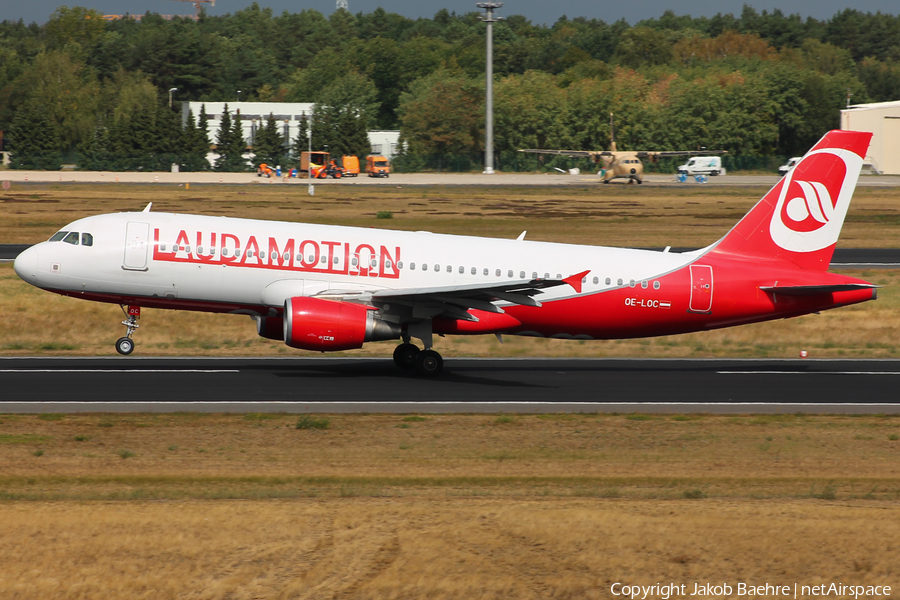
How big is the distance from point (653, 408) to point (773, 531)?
10.6 metres

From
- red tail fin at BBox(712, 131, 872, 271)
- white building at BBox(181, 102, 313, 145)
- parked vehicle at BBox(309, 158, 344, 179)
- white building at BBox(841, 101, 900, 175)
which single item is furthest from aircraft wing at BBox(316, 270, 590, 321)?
white building at BBox(181, 102, 313, 145)

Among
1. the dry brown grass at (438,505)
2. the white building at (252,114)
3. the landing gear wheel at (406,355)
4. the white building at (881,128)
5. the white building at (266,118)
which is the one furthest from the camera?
the white building at (266,118)

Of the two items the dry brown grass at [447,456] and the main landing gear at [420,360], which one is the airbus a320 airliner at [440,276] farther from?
the dry brown grass at [447,456]

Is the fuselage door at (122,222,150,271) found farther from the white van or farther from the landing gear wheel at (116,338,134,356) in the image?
the white van

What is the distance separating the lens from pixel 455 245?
1113 inches

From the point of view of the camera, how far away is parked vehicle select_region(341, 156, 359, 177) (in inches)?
5335

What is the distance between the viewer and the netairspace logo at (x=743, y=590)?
11.8 m

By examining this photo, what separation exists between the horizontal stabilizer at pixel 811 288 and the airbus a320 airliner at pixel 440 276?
45mm

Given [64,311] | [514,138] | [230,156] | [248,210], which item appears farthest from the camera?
[514,138]

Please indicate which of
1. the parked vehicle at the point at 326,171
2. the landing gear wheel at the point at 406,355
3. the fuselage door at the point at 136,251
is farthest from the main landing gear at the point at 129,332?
the parked vehicle at the point at 326,171

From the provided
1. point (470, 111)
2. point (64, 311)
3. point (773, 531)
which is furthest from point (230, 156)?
point (773, 531)

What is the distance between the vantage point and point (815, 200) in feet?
95.7

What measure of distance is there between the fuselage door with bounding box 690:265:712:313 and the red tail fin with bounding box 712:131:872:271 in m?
1.07

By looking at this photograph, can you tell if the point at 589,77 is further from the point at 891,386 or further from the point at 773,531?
the point at 773,531
